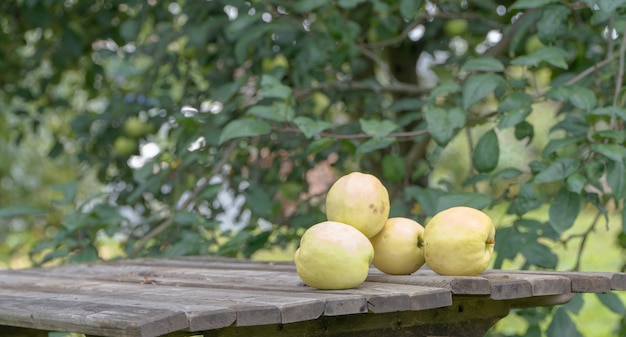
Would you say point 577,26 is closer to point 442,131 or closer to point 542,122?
point 442,131

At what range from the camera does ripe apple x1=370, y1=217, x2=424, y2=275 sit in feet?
5.67

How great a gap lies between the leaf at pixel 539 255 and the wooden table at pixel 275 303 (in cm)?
57

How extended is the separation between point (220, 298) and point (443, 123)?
3.40 ft

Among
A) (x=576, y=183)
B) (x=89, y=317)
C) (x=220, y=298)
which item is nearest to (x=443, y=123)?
(x=576, y=183)

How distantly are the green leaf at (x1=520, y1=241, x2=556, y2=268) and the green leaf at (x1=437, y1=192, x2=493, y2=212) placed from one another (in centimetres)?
17

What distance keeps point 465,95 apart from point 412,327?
34.6 inches

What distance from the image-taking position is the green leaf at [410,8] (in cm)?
279

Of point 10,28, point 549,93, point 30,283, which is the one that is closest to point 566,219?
point 549,93

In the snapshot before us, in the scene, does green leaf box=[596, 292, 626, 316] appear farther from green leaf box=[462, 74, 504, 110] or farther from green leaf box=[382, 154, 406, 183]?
green leaf box=[382, 154, 406, 183]

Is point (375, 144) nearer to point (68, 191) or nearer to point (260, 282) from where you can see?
point (260, 282)

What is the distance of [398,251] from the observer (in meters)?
1.73

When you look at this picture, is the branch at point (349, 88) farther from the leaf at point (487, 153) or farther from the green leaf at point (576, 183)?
the green leaf at point (576, 183)

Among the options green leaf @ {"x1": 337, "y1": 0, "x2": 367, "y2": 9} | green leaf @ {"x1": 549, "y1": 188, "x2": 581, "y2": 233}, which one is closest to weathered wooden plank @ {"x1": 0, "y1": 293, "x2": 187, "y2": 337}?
green leaf @ {"x1": 549, "y1": 188, "x2": 581, "y2": 233}

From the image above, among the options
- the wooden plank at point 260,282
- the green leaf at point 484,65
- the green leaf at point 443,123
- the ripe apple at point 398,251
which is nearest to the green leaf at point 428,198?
the green leaf at point 443,123
